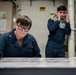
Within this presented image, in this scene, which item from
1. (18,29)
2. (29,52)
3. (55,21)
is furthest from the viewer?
(55,21)

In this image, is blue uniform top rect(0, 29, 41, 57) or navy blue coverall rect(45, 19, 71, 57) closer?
blue uniform top rect(0, 29, 41, 57)

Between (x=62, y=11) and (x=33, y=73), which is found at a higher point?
(x=62, y=11)

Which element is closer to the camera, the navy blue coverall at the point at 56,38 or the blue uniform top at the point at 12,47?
the blue uniform top at the point at 12,47

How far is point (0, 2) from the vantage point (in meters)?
3.21

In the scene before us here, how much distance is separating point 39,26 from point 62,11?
684mm

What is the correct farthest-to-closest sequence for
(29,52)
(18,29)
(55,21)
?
(55,21), (29,52), (18,29)

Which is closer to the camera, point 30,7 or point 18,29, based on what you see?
point 18,29

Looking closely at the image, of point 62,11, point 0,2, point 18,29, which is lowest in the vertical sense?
point 18,29

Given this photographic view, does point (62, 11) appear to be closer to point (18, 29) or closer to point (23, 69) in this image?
point (18, 29)

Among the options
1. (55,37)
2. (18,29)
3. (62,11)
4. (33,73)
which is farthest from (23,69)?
(62,11)

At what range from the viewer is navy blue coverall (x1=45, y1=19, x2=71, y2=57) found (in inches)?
106

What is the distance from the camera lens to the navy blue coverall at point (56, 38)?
106 inches

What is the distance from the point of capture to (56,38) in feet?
8.95

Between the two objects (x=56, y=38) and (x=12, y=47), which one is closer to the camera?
(x=12, y=47)
